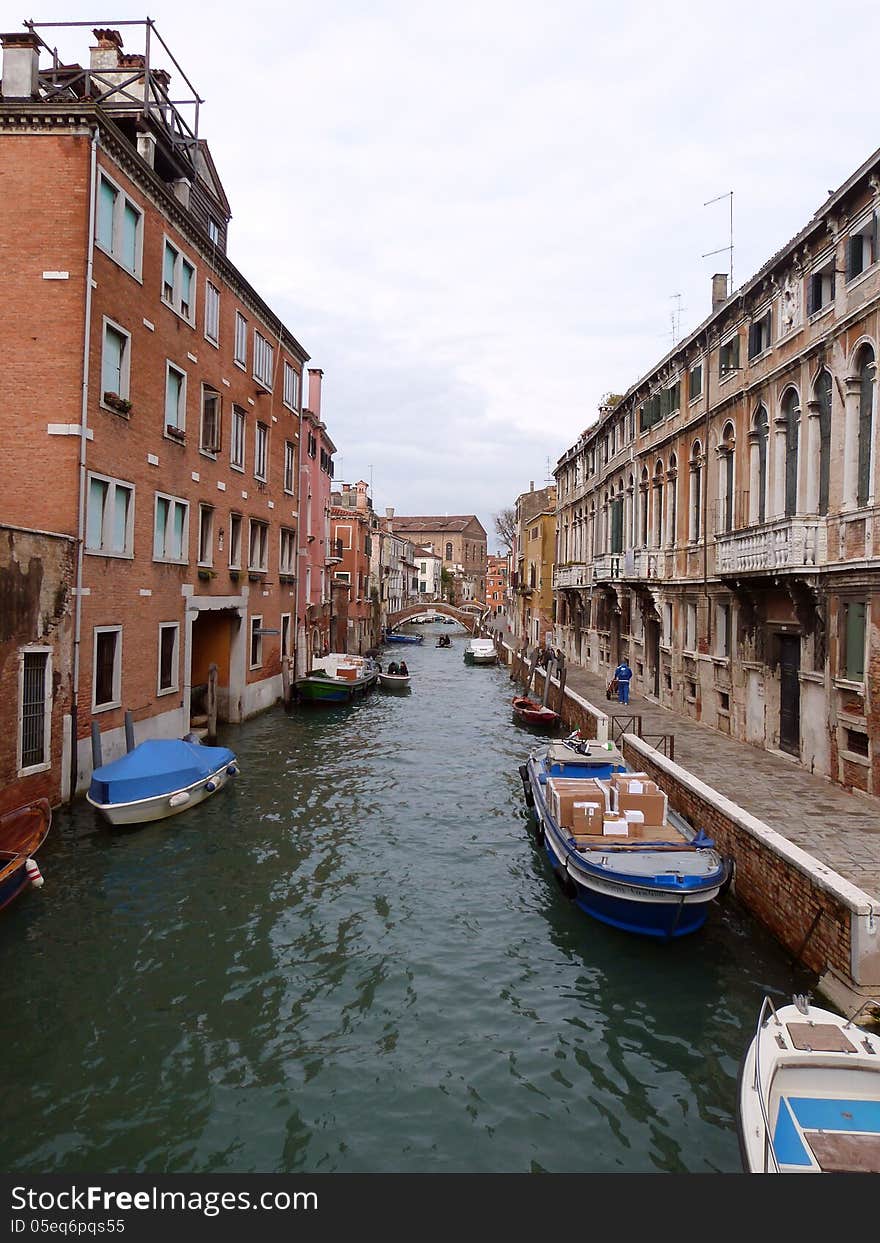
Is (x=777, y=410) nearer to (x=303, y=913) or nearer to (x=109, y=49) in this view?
(x=303, y=913)

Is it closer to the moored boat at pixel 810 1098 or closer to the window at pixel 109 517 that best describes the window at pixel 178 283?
the window at pixel 109 517

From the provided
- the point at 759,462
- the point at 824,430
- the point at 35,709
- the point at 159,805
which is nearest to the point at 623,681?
the point at 759,462

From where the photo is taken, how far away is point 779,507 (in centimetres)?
1534

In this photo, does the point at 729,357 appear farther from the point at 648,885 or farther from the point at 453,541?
the point at 453,541

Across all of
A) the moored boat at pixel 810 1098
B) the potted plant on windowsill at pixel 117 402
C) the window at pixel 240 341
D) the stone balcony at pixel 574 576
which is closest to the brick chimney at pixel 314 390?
the window at pixel 240 341

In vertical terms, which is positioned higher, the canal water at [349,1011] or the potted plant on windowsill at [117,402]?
the potted plant on windowsill at [117,402]

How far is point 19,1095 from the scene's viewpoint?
6.47m

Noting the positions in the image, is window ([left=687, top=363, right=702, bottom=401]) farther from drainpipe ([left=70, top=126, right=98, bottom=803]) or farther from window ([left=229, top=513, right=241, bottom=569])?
drainpipe ([left=70, top=126, right=98, bottom=803])

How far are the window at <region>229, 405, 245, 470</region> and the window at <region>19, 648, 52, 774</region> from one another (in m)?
10.9

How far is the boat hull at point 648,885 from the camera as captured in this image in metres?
9.16

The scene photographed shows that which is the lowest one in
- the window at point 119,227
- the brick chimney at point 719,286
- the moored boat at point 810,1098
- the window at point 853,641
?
the moored boat at point 810,1098

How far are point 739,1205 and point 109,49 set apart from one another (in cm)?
2398

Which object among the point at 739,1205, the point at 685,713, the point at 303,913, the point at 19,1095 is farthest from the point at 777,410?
the point at 19,1095

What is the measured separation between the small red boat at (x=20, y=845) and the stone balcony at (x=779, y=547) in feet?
40.4
